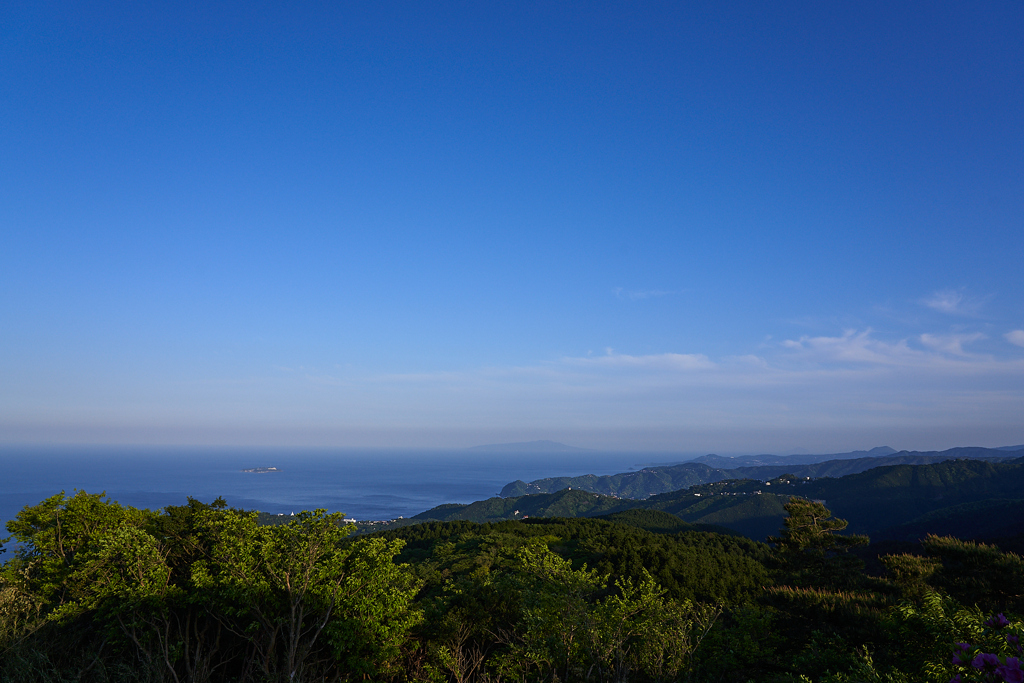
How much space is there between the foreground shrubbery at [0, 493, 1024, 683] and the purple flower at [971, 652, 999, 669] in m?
3.00

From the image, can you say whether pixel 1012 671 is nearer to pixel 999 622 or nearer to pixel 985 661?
pixel 985 661

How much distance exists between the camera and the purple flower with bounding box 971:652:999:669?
2.70 m

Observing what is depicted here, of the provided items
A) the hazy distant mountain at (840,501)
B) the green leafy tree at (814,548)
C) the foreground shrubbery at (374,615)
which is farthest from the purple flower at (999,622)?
the hazy distant mountain at (840,501)

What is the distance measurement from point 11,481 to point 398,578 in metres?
190

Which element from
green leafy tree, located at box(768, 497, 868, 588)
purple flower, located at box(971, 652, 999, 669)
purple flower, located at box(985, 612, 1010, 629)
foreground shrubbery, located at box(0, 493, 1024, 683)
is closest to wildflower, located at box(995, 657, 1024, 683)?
purple flower, located at box(971, 652, 999, 669)

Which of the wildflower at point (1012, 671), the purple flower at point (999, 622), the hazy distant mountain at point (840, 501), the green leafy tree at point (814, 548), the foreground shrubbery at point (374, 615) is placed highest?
Result: the wildflower at point (1012, 671)

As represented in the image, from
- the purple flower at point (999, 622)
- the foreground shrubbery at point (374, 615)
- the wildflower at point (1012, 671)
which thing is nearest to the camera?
the wildflower at point (1012, 671)

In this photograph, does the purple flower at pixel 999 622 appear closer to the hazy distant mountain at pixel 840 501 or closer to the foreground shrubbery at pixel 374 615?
the foreground shrubbery at pixel 374 615

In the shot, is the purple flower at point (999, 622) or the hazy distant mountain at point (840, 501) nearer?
the purple flower at point (999, 622)

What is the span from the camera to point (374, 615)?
490 inches

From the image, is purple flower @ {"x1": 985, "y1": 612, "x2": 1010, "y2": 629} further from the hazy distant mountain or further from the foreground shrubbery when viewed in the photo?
the hazy distant mountain

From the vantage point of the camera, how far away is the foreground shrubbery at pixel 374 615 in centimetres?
890

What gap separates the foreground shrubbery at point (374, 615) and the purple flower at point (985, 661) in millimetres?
2999

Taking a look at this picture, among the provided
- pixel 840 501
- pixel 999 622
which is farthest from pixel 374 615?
pixel 840 501
